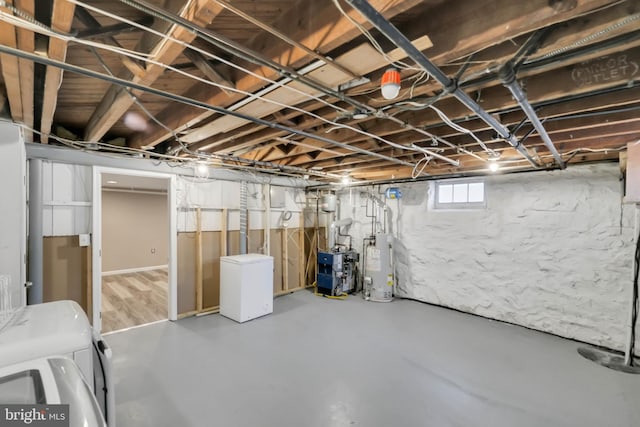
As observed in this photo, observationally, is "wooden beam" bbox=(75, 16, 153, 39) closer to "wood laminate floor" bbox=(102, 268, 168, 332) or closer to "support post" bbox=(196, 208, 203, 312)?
"support post" bbox=(196, 208, 203, 312)

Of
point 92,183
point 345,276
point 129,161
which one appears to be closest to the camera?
point 92,183

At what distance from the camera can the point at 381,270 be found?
16.6 feet

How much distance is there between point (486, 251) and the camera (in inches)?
168

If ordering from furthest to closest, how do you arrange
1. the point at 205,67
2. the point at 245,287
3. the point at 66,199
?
the point at 245,287 < the point at 66,199 < the point at 205,67

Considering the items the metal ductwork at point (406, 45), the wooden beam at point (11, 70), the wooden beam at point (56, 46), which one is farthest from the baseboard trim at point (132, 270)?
the metal ductwork at point (406, 45)

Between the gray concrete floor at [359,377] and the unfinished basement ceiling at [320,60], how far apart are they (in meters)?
2.17

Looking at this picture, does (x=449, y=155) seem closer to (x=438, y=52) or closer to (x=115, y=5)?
(x=438, y=52)

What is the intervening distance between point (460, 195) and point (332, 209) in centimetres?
233

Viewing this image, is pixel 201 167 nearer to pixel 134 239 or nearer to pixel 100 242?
pixel 100 242

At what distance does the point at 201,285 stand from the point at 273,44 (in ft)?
12.5

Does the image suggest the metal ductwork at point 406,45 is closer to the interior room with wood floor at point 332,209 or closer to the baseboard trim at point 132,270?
the interior room with wood floor at point 332,209

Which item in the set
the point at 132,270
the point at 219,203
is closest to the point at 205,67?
the point at 219,203

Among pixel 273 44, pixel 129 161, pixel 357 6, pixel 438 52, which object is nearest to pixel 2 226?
pixel 129 161

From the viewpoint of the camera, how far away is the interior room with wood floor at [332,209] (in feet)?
3.94
